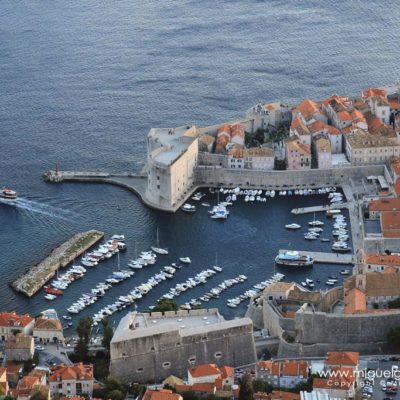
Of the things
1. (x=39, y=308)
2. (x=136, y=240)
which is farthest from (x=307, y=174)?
(x=39, y=308)

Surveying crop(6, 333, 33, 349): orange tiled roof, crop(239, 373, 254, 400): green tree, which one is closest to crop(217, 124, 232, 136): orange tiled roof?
crop(6, 333, 33, 349): orange tiled roof

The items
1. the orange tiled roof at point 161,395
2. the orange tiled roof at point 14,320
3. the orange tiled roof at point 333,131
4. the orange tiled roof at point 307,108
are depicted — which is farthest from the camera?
the orange tiled roof at point 307,108

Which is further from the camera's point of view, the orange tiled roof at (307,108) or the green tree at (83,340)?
the orange tiled roof at (307,108)

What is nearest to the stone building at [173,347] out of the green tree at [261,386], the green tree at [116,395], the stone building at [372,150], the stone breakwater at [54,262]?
the green tree at [116,395]

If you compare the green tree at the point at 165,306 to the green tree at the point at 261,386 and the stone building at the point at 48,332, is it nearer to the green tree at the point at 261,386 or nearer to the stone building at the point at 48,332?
the stone building at the point at 48,332

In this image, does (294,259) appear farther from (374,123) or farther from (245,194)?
(374,123)
